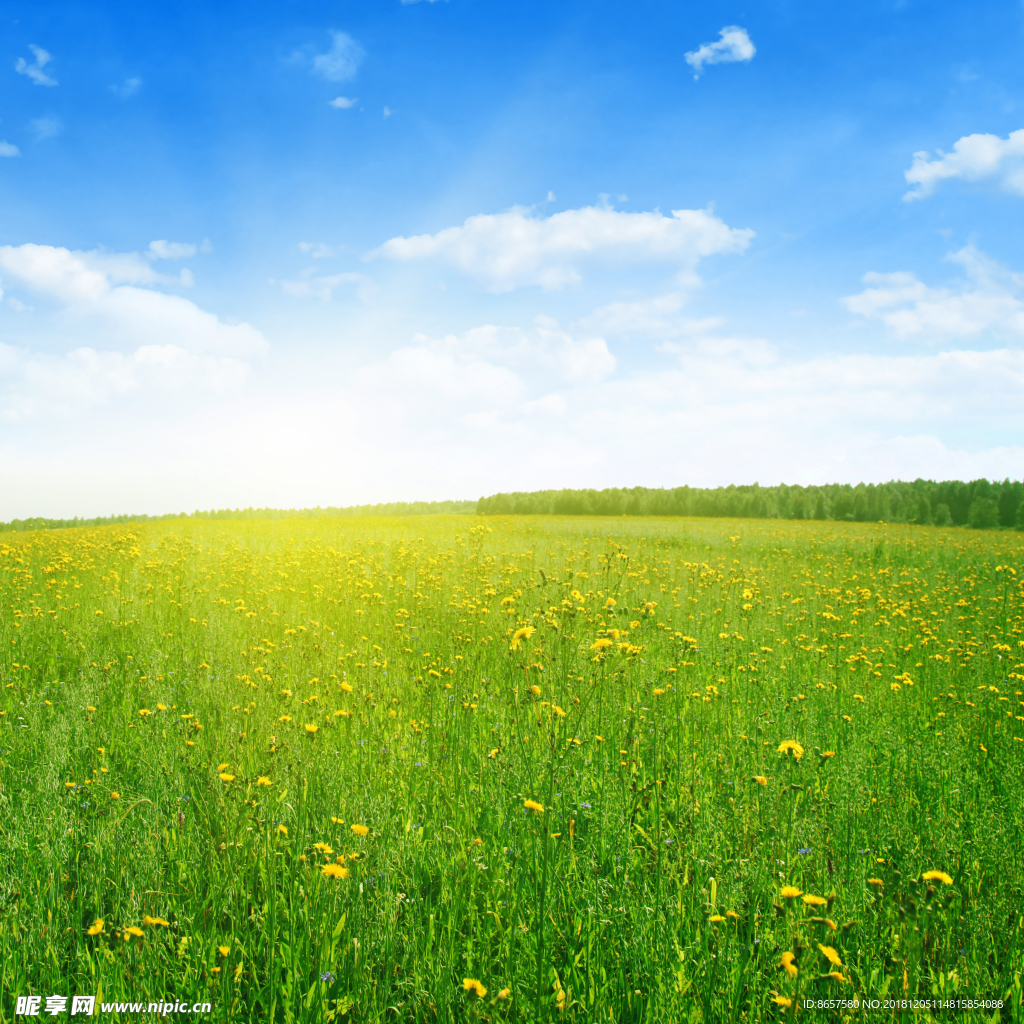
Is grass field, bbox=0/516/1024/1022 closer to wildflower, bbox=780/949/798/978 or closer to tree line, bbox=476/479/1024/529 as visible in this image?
wildflower, bbox=780/949/798/978

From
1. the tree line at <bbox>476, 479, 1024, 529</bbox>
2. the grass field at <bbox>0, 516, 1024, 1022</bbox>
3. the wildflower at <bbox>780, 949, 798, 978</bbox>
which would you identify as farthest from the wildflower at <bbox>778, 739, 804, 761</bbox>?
the tree line at <bbox>476, 479, 1024, 529</bbox>

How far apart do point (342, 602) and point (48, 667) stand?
11.2 feet

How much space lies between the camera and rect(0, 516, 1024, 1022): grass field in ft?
6.21

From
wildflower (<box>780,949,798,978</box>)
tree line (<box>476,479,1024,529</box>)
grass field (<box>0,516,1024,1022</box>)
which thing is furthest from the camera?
tree line (<box>476,479,1024,529</box>)

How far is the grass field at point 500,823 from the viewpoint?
189cm

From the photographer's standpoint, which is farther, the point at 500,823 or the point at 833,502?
the point at 833,502

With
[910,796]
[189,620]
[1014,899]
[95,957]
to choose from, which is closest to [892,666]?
[910,796]

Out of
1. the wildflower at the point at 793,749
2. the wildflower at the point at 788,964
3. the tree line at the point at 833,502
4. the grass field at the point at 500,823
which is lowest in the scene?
the grass field at the point at 500,823

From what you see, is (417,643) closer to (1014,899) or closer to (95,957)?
(95,957)

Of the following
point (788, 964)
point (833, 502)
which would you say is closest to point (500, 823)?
point (788, 964)

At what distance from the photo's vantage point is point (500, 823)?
261 centimetres

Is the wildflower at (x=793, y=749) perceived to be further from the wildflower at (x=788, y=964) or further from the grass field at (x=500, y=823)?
the wildflower at (x=788, y=964)

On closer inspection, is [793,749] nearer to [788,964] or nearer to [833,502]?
[788,964]

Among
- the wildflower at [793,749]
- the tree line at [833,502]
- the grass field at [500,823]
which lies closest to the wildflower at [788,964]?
the grass field at [500,823]
